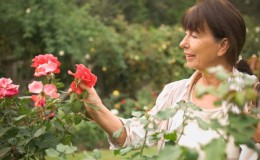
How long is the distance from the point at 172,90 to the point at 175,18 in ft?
40.9

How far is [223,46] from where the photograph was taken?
2.05 metres

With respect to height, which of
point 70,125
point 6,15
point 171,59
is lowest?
point 171,59

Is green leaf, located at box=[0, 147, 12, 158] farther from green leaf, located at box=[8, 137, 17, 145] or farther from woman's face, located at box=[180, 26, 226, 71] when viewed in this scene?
woman's face, located at box=[180, 26, 226, 71]

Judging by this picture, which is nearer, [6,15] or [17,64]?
[6,15]

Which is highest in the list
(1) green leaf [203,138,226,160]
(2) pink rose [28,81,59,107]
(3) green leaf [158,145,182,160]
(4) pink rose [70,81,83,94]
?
(1) green leaf [203,138,226,160]

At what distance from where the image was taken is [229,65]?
2131 mm

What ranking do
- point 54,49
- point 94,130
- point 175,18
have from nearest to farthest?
point 94,130, point 54,49, point 175,18

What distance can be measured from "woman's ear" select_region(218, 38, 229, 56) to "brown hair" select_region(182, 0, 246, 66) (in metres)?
0.01

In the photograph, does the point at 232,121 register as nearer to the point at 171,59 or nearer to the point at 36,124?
the point at 36,124

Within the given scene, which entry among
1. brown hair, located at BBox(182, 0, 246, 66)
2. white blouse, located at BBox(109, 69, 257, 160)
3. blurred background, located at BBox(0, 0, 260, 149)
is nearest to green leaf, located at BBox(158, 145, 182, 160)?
white blouse, located at BBox(109, 69, 257, 160)

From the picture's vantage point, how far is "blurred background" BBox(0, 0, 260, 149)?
6.64m

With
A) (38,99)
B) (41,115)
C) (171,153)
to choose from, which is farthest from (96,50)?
(171,153)

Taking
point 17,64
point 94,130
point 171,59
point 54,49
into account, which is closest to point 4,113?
point 94,130

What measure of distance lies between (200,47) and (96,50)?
5419 millimetres
